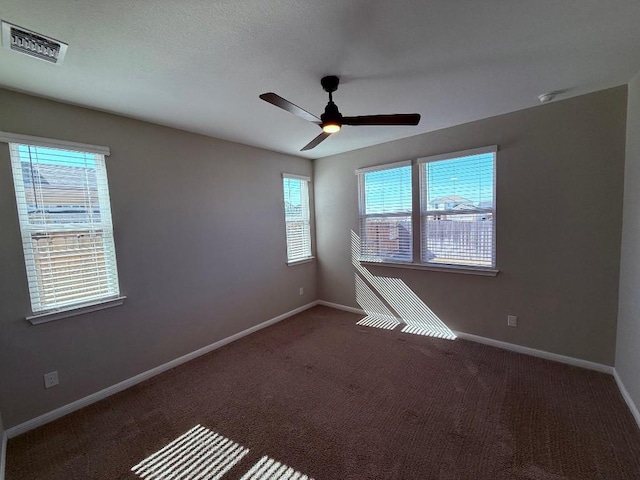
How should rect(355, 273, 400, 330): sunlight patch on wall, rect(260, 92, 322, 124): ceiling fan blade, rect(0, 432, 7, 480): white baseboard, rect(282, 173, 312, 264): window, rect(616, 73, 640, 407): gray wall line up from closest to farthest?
1. rect(260, 92, 322, 124): ceiling fan blade
2. rect(0, 432, 7, 480): white baseboard
3. rect(616, 73, 640, 407): gray wall
4. rect(355, 273, 400, 330): sunlight patch on wall
5. rect(282, 173, 312, 264): window

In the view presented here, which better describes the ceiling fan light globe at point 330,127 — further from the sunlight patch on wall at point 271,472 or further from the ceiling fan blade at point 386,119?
the sunlight patch on wall at point 271,472

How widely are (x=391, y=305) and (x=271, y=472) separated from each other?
272 cm

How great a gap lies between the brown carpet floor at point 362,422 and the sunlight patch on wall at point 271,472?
12mm

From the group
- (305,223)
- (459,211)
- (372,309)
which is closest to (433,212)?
(459,211)

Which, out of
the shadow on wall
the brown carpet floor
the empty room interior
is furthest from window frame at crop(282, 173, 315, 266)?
the brown carpet floor

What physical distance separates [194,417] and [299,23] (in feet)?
9.24

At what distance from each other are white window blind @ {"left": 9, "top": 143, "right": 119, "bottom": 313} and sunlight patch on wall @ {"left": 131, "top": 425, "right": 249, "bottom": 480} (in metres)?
1.42

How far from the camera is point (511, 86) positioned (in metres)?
2.26

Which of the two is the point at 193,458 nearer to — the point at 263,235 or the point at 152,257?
the point at 152,257

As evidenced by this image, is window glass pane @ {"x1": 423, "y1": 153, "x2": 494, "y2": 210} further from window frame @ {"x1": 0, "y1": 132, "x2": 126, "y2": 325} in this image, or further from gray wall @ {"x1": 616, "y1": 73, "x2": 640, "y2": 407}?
window frame @ {"x1": 0, "y1": 132, "x2": 126, "y2": 325}

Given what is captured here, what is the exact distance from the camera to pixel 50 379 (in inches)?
87.0

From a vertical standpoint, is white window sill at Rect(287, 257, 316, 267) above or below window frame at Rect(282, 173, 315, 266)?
below

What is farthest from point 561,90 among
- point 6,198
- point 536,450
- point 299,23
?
point 6,198

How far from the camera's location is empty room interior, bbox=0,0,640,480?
1616mm
